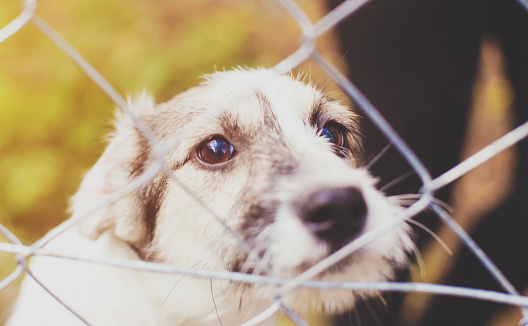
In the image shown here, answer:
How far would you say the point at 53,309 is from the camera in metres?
1.54

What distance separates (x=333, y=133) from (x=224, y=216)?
69cm

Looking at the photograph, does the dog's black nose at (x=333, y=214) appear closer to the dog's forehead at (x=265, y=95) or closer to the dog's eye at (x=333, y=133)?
the dog's forehead at (x=265, y=95)

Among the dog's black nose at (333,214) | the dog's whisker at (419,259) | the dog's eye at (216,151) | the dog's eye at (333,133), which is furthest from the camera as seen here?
the dog's eye at (333,133)

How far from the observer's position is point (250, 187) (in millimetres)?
1433

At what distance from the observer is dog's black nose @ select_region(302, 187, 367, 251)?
1170 millimetres

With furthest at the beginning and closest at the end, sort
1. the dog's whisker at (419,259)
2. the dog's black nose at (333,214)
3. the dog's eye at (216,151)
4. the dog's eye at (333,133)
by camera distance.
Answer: the dog's eye at (333,133) → the dog's eye at (216,151) → the dog's whisker at (419,259) → the dog's black nose at (333,214)

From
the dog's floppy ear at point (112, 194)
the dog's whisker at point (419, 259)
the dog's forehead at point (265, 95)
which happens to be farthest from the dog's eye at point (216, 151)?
the dog's whisker at point (419, 259)

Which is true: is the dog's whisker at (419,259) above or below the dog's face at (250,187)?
below

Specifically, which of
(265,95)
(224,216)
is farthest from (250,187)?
(265,95)

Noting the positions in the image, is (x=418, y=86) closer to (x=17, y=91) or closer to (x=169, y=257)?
(x=169, y=257)

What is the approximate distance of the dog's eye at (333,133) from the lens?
6.27 feet

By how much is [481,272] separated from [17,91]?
9.94 feet

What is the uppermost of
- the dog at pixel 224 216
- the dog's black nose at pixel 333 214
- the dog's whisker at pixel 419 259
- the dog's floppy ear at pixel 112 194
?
the dog's floppy ear at pixel 112 194

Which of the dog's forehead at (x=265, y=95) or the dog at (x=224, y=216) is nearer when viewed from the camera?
the dog at (x=224, y=216)
